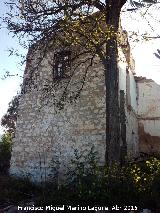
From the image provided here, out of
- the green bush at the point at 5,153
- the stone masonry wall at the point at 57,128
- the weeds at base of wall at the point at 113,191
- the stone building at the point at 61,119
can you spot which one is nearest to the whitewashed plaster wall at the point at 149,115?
the stone building at the point at 61,119

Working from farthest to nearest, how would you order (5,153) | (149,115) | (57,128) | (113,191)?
(149,115)
(5,153)
(57,128)
(113,191)

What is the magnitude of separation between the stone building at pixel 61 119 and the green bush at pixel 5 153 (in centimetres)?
149

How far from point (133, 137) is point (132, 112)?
130 centimetres

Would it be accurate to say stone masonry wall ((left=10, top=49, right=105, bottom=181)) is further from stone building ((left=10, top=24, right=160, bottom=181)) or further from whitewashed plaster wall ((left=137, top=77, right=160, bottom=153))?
whitewashed plaster wall ((left=137, top=77, right=160, bottom=153))

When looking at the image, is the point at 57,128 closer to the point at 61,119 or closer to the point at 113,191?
the point at 61,119

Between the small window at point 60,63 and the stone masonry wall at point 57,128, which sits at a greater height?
the small window at point 60,63

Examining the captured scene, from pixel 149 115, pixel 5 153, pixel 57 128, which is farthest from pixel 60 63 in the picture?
pixel 149 115

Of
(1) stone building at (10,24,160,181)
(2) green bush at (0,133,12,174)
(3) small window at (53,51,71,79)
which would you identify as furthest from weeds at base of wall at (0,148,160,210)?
(2) green bush at (0,133,12,174)

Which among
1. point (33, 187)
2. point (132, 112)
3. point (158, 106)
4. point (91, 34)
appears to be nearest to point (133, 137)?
point (132, 112)

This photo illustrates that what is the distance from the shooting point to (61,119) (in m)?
12.7

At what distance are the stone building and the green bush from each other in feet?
4.89

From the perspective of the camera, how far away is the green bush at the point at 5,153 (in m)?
14.8

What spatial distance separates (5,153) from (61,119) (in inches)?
189

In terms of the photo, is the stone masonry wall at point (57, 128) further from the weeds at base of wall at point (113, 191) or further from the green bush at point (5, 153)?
the weeds at base of wall at point (113, 191)
